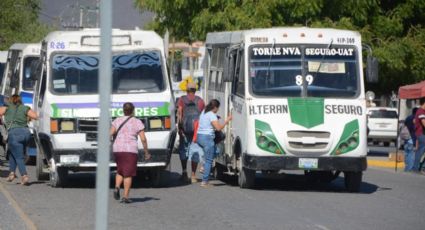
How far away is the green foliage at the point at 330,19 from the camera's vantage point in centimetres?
3538

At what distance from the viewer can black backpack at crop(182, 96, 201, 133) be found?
22.0 m

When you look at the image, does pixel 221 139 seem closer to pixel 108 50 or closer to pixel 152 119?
pixel 152 119

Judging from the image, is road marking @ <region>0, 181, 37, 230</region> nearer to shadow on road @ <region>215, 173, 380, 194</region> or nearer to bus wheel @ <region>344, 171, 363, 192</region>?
shadow on road @ <region>215, 173, 380, 194</region>

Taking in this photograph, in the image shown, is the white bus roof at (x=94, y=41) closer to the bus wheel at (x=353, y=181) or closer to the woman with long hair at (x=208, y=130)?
the woman with long hair at (x=208, y=130)

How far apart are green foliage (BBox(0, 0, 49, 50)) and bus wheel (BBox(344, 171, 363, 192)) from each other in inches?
1582

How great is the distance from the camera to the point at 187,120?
22.2 m

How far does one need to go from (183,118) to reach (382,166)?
10879 mm

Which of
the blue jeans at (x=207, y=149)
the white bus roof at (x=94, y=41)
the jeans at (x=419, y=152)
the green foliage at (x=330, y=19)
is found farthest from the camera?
the green foliage at (x=330, y=19)

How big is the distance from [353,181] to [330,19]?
16507 millimetres

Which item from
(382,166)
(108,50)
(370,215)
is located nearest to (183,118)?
(370,215)

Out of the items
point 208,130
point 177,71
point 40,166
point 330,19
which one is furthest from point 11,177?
point 330,19

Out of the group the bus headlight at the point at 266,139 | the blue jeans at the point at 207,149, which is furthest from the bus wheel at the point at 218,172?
the bus headlight at the point at 266,139

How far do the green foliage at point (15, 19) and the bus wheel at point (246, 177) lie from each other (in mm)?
39878

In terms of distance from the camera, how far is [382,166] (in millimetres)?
31719
